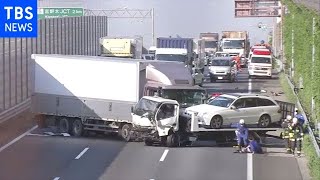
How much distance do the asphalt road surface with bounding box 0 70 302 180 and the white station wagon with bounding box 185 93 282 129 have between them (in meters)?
1.07

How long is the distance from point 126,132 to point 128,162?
14.4ft

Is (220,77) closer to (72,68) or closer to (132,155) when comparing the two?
(72,68)

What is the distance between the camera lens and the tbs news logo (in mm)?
15391

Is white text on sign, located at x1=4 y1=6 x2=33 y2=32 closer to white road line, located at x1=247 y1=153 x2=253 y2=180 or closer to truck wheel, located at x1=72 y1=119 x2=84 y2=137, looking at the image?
white road line, located at x1=247 y1=153 x2=253 y2=180

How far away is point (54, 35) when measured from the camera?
4134 cm

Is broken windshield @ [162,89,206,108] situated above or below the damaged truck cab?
above

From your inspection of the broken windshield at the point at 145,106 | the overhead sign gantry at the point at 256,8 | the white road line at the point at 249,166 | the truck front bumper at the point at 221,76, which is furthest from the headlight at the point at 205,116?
the overhead sign gantry at the point at 256,8

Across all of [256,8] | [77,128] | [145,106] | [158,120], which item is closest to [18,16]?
[158,120]

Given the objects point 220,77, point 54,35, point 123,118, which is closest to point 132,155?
point 123,118

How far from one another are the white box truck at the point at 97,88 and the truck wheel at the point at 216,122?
5.60ft

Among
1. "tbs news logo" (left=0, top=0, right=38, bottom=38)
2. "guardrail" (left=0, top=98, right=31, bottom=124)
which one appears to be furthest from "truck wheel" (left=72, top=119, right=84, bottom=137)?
"tbs news logo" (left=0, top=0, right=38, bottom=38)

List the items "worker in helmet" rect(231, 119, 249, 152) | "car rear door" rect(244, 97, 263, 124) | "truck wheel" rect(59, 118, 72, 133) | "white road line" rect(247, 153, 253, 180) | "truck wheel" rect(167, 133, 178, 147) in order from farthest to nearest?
"truck wheel" rect(59, 118, 72, 133) < "car rear door" rect(244, 97, 263, 124) < "truck wheel" rect(167, 133, 178, 147) < "worker in helmet" rect(231, 119, 249, 152) < "white road line" rect(247, 153, 253, 180)

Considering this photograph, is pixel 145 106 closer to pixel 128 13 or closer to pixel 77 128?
pixel 77 128

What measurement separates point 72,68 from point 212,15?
91116mm
